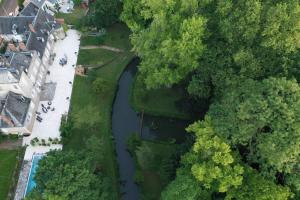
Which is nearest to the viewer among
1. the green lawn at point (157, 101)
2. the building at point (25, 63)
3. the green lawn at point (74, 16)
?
the building at point (25, 63)

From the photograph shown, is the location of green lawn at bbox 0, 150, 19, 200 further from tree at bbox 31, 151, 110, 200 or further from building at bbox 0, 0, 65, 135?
tree at bbox 31, 151, 110, 200

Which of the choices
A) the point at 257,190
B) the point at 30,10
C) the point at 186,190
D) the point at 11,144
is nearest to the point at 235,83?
the point at 257,190

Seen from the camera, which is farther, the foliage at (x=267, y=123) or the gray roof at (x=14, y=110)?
the gray roof at (x=14, y=110)

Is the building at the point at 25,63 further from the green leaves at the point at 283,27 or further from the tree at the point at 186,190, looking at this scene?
the green leaves at the point at 283,27

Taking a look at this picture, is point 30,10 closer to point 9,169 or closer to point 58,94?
point 58,94

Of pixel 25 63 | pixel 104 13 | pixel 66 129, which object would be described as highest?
pixel 104 13

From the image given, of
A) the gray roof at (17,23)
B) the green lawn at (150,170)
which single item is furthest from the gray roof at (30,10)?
the green lawn at (150,170)
